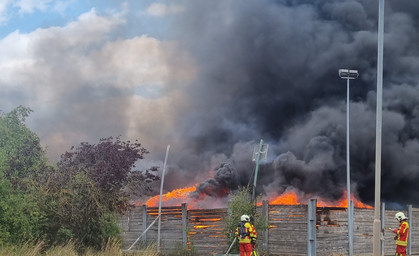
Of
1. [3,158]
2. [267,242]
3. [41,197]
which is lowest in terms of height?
[267,242]

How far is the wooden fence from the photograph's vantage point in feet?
88.4

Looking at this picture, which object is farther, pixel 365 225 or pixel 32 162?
pixel 365 225

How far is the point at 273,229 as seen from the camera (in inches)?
1085

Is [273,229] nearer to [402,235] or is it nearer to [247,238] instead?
[247,238]

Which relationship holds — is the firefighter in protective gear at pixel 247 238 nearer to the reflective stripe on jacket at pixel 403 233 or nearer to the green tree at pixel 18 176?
the reflective stripe on jacket at pixel 403 233

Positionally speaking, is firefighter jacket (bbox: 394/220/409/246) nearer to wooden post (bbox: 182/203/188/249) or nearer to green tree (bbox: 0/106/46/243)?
wooden post (bbox: 182/203/188/249)

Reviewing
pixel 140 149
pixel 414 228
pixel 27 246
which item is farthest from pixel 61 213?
pixel 414 228

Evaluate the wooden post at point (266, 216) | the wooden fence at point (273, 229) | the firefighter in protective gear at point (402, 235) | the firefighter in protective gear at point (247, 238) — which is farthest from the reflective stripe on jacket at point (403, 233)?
the wooden post at point (266, 216)

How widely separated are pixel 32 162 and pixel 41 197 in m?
2.97

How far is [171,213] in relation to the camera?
3050 cm

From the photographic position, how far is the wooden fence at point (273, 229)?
27.0m

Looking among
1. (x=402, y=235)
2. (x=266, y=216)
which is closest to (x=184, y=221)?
(x=266, y=216)

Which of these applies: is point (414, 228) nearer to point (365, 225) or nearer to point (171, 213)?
point (365, 225)

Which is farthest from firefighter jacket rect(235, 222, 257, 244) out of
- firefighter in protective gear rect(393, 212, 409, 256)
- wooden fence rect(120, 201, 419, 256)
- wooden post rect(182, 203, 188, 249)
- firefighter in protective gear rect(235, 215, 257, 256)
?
wooden post rect(182, 203, 188, 249)
